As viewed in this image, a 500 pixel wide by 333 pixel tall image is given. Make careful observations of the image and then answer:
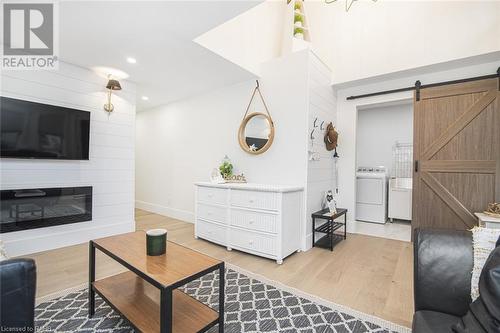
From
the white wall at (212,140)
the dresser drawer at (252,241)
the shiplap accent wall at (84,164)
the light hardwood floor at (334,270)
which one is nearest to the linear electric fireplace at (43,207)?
the shiplap accent wall at (84,164)

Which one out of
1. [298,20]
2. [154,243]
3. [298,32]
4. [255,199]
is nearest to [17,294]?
[154,243]

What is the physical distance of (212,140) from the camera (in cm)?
408

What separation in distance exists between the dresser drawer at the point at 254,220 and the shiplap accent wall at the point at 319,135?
0.66 meters

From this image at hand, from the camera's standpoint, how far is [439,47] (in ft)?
9.96

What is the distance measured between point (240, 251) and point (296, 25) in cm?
324

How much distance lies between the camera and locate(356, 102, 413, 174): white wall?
4973mm

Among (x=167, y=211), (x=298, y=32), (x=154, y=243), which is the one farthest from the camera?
(x=167, y=211)

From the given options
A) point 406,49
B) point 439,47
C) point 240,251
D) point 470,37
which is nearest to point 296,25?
point 406,49

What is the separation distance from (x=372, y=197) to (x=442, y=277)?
376 cm

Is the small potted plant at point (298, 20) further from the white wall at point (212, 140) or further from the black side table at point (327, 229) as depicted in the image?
the black side table at point (327, 229)

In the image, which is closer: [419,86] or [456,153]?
[456,153]

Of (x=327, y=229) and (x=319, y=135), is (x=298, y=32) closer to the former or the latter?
(x=319, y=135)

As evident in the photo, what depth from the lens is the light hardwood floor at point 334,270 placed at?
191cm

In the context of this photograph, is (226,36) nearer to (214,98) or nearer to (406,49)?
(214,98)
